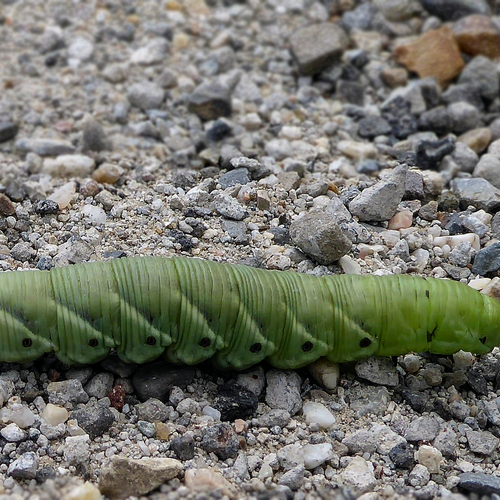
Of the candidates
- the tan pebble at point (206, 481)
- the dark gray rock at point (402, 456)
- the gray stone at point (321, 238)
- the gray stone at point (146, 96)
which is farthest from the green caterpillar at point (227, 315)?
the gray stone at point (146, 96)

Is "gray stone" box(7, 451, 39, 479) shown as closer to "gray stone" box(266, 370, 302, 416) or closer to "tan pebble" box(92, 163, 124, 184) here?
"gray stone" box(266, 370, 302, 416)

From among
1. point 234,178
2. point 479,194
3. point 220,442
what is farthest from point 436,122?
point 220,442

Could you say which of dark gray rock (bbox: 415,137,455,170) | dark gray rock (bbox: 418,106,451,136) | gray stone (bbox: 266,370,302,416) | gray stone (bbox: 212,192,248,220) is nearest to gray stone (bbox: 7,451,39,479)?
gray stone (bbox: 266,370,302,416)

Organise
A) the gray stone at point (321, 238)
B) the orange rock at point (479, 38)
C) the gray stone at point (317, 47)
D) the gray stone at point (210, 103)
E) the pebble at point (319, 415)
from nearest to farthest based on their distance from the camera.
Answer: the pebble at point (319, 415) < the gray stone at point (321, 238) < the gray stone at point (210, 103) < the gray stone at point (317, 47) < the orange rock at point (479, 38)

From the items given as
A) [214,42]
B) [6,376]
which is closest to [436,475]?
[6,376]

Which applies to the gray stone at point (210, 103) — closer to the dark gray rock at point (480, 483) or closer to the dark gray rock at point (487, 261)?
the dark gray rock at point (487, 261)
